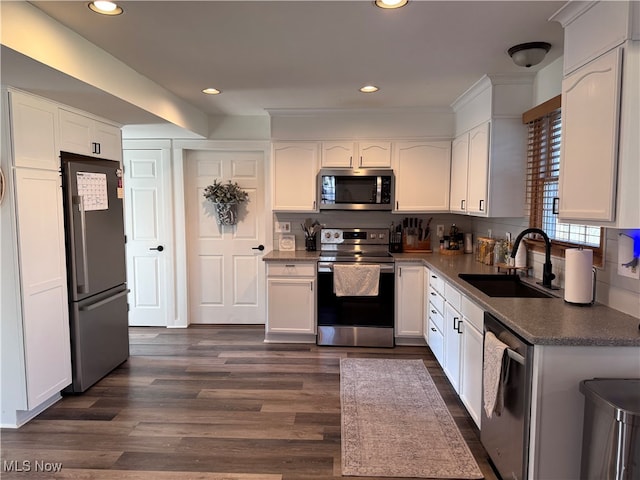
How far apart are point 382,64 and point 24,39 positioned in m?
2.01

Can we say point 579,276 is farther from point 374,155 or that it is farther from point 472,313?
point 374,155

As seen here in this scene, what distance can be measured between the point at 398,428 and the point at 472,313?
0.85 m

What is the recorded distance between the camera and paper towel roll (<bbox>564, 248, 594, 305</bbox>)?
210 cm

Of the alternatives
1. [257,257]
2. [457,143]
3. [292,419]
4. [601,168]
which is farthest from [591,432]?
[257,257]

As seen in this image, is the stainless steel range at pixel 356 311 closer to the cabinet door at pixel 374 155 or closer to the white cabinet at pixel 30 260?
the cabinet door at pixel 374 155

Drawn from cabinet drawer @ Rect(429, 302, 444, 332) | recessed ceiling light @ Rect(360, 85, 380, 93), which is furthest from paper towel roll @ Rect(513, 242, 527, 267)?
recessed ceiling light @ Rect(360, 85, 380, 93)

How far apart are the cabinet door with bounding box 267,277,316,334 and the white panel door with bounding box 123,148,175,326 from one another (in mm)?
1348

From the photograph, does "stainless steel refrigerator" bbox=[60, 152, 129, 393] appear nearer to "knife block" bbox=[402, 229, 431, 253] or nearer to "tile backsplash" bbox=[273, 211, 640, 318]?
"tile backsplash" bbox=[273, 211, 640, 318]

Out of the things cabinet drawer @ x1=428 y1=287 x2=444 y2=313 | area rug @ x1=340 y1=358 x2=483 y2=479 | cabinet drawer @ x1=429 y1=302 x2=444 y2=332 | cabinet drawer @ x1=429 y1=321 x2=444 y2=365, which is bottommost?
area rug @ x1=340 y1=358 x2=483 y2=479

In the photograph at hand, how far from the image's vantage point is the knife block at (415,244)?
4.43m

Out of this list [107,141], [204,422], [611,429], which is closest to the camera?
[611,429]

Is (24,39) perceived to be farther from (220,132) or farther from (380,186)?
(380,186)

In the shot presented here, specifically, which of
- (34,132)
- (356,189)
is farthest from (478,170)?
(34,132)

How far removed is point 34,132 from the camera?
100 inches
